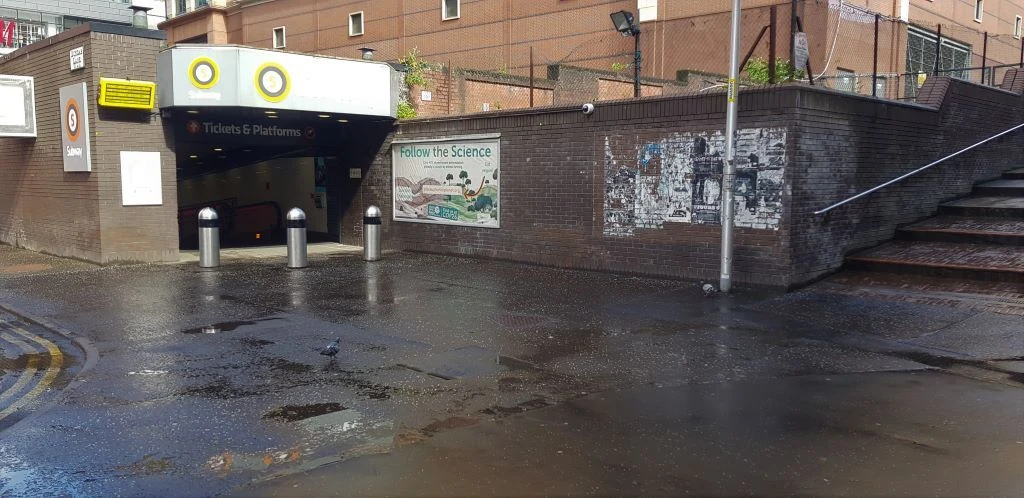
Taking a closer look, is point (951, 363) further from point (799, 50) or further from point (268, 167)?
point (268, 167)

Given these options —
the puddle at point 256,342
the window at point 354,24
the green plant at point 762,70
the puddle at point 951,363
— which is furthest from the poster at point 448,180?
the window at point 354,24

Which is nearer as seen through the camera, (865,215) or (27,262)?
(865,215)

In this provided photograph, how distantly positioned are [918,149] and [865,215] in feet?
6.62

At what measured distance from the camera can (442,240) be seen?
52.4 ft

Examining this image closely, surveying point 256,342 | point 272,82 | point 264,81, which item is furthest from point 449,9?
point 256,342

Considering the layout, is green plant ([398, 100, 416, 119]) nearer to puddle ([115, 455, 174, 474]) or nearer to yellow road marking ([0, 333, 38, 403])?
yellow road marking ([0, 333, 38, 403])

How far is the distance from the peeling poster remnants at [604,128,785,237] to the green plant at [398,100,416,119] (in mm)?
5909

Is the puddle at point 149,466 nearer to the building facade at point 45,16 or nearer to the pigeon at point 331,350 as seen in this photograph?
the pigeon at point 331,350

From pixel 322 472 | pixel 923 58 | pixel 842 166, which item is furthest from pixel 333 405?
pixel 923 58

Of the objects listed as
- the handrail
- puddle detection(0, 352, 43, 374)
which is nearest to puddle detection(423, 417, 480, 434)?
puddle detection(0, 352, 43, 374)

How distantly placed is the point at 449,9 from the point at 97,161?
19652 mm

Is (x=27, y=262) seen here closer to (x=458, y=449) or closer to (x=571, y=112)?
(x=571, y=112)

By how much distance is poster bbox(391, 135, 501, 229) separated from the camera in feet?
48.9

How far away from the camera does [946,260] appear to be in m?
11.2
